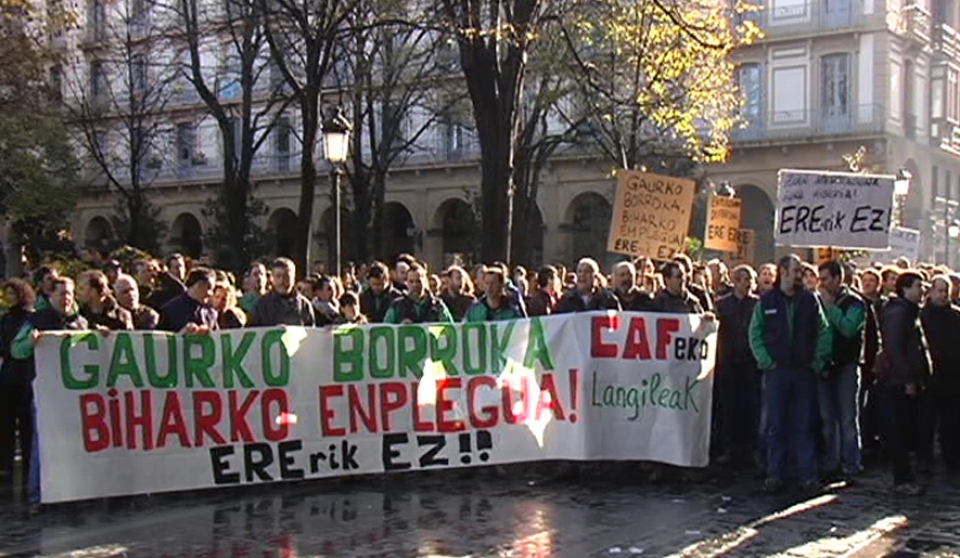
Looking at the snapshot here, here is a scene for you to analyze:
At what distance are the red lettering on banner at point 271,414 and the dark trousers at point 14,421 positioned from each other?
2068 millimetres

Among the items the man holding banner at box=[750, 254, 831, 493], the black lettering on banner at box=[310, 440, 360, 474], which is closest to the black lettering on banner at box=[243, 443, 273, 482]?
the black lettering on banner at box=[310, 440, 360, 474]

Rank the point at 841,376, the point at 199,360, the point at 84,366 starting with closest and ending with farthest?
the point at 84,366 → the point at 199,360 → the point at 841,376

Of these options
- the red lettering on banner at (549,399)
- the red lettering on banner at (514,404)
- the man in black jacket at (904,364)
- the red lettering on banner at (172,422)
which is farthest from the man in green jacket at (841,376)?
the red lettering on banner at (172,422)

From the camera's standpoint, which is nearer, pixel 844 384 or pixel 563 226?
pixel 844 384

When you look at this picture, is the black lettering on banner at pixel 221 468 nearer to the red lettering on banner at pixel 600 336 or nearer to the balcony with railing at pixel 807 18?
the red lettering on banner at pixel 600 336

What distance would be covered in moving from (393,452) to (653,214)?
524 cm

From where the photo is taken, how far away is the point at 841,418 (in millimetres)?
10938

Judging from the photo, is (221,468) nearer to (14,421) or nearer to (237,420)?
(237,420)

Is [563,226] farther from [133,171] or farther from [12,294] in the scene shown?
[12,294]

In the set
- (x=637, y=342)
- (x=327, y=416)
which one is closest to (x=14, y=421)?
(x=327, y=416)

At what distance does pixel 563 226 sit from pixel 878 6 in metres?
13.3

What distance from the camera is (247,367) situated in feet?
33.6

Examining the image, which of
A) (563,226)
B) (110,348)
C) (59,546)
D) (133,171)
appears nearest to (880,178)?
(110,348)

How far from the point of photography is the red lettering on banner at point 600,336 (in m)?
10.9
